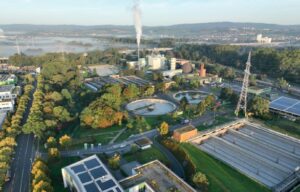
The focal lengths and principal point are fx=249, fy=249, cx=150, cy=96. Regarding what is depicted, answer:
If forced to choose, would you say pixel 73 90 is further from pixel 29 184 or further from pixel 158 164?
pixel 158 164

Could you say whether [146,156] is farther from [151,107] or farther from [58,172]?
[151,107]

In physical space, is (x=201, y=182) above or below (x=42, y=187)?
below

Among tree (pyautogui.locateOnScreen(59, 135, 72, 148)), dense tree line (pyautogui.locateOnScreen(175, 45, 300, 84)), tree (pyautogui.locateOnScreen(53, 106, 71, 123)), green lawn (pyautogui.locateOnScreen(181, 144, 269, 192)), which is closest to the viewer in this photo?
green lawn (pyautogui.locateOnScreen(181, 144, 269, 192))

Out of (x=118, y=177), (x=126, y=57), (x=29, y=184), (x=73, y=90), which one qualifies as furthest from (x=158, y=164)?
(x=126, y=57)

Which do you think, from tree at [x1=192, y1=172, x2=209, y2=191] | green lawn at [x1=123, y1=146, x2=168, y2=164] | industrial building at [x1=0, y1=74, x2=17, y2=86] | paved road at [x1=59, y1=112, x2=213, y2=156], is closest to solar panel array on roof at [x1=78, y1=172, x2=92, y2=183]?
green lawn at [x1=123, y1=146, x2=168, y2=164]

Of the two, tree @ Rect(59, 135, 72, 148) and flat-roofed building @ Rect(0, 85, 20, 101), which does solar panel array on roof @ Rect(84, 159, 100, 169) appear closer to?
tree @ Rect(59, 135, 72, 148)

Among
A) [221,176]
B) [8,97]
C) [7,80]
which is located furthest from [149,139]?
[7,80]

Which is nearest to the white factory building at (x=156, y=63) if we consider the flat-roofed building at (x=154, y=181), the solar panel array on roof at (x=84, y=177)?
the flat-roofed building at (x=154, y=181)
